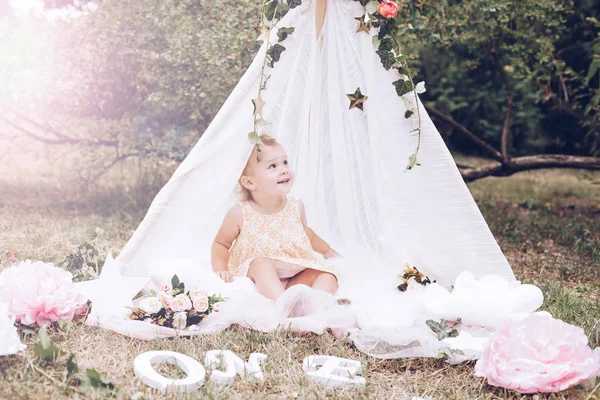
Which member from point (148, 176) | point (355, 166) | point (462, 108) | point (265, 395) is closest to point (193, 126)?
point (148, 176)

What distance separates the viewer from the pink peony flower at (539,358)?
1970 millimetres

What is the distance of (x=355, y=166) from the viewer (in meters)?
3.18

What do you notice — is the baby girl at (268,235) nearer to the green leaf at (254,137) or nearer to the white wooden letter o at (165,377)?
the green leaf at (254,137)

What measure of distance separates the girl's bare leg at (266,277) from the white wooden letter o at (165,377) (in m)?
0.70

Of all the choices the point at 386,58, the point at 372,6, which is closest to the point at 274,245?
the point at 386,58

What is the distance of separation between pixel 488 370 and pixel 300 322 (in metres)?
0.70

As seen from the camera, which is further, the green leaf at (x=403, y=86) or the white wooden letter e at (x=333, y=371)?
the green leaf at (x=403, y=86)

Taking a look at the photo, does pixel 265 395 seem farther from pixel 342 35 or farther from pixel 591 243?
pixel 591 243

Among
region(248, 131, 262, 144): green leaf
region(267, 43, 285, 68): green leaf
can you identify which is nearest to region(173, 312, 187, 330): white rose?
region(248, 131, 262, 144): green leaf

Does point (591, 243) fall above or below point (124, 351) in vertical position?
below

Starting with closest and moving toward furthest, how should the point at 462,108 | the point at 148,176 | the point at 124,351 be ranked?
the point at 124,351
the point at 148,176
the point at 462,108

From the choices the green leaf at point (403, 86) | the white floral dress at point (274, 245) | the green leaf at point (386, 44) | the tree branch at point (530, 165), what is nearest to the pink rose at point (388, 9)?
the green leaf at point (386, 44)

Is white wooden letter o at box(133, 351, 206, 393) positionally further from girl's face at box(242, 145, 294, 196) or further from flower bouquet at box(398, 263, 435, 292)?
flower bouquet at box(398, 263, 435, 292)

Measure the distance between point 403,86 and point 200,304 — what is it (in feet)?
4.07
